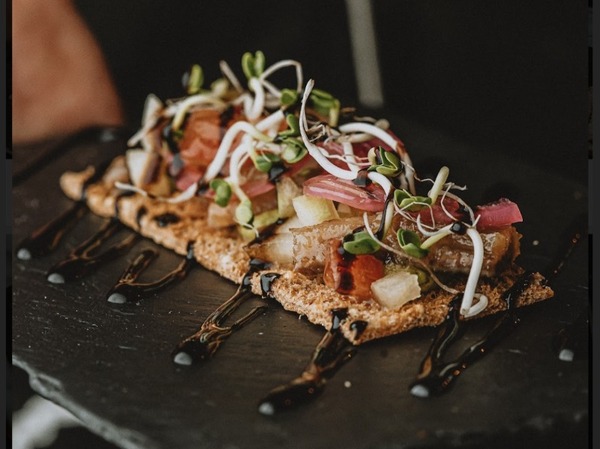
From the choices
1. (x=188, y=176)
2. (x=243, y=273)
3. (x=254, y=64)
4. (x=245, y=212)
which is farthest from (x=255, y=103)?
(x=243, y=273)

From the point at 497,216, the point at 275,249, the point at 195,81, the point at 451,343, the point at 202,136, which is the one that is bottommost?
the point at 451,343

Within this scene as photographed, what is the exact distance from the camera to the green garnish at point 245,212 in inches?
134

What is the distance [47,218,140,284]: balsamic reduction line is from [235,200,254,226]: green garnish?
1.90 ft

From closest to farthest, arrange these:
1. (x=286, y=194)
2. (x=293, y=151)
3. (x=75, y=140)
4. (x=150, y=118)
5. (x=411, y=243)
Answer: (x=411, y=243) < (x=293, y=151) < (x=286, y=194) < (x=150, y=118) < (x=75, y=140)

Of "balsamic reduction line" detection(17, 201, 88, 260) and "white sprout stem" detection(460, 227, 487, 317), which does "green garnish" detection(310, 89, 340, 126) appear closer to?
"white sprout stem" detection(460, 227, 487, 317)

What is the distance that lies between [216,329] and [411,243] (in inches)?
29.6

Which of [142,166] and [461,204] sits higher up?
[461,204]

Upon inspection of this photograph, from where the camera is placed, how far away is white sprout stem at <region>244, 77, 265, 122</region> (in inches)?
146

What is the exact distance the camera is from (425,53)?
19.3 ft

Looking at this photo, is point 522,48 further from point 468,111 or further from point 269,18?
point 269,18

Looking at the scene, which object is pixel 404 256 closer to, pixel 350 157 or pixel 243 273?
pixel 350 157

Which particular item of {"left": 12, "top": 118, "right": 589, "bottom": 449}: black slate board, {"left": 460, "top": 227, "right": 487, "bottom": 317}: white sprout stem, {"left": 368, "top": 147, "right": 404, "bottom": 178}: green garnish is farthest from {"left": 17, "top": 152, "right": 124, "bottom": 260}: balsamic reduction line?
{"left": 460, "top": 227, "right": 487, "bottom": 317}: white sprout stem

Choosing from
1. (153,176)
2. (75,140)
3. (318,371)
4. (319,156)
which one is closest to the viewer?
(318,371)

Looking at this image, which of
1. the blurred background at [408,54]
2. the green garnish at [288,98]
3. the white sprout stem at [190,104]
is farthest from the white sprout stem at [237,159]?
the blurred background at [408,54]
